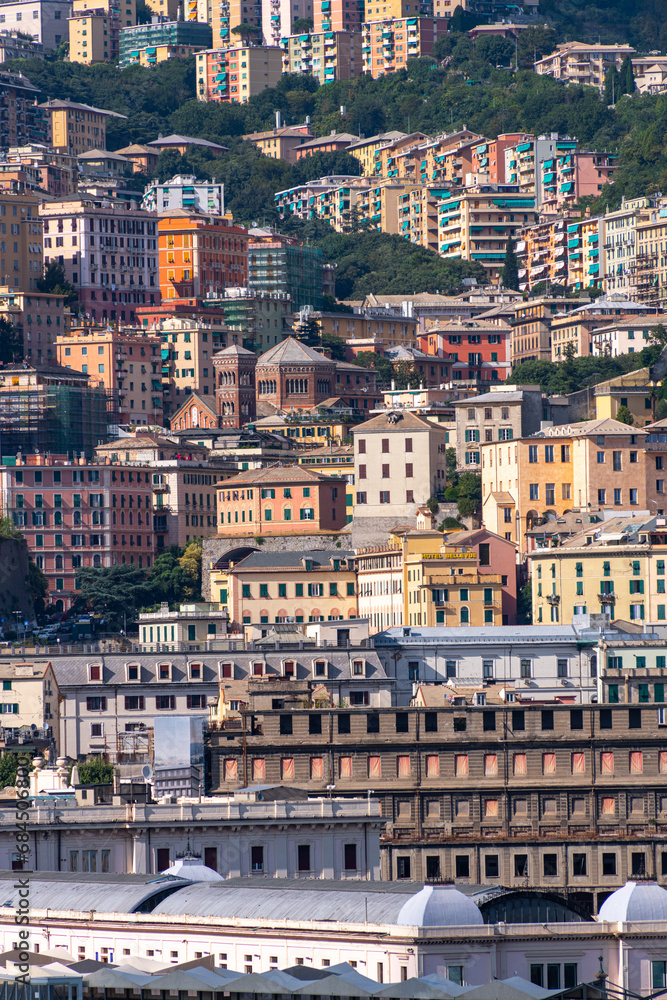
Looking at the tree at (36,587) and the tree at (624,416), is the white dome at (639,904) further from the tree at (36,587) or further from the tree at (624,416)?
the tree at (36,587)

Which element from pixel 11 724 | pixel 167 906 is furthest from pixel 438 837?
pixel 167 906

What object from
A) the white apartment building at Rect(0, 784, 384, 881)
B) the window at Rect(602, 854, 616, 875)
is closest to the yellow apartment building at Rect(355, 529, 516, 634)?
the window at Rect(602, 854, 616, 875)

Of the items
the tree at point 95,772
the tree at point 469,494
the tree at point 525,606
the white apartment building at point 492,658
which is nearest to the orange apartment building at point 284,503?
the tree at point 469,494

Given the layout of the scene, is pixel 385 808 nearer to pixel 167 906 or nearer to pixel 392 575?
pixel 167 906

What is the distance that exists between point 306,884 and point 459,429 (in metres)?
108

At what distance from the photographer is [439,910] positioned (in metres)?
65.0

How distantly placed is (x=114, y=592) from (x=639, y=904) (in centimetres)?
11029

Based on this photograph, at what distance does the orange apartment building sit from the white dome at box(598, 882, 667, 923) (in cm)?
10650

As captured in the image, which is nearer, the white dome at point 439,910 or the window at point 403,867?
the white dome at point 439,910

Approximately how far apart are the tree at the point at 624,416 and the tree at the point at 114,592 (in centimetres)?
3408

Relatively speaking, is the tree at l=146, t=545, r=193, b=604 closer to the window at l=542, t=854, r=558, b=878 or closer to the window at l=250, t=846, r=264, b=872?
the window at l=542, t=854, r=558, b=878

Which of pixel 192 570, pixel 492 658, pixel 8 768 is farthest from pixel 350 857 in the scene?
pixel 192 570

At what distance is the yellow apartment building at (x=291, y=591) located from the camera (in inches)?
6260

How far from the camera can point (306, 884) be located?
7331 cm
